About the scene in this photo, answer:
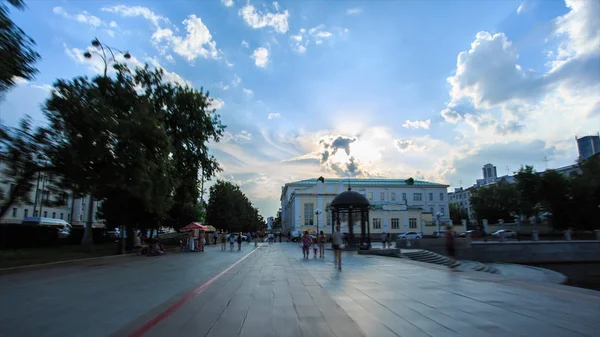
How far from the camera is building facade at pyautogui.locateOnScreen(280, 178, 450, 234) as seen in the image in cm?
7056

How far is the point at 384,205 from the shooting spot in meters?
71.8

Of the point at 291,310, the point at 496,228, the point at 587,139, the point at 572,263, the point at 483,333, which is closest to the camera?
the point at 483,333

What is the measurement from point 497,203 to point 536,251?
51.7 meters

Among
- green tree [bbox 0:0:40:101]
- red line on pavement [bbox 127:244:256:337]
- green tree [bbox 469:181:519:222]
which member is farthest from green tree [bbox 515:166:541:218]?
green tree [bbox 0:0:40:101]

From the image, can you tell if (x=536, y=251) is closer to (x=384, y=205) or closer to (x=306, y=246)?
(x=306, y=246)

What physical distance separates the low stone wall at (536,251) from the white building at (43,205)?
85.1 ft

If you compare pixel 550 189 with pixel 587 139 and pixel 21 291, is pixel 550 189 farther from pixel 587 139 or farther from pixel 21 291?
pixel 587 139

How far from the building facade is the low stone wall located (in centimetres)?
3290

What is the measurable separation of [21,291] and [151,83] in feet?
62.4

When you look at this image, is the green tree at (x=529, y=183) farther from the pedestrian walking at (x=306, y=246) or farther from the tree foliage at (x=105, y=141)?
the tree foliage at (x=105, y=141)

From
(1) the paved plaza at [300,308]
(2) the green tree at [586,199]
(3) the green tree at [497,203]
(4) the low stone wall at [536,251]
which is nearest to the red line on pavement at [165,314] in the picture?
(1) the paved plaza at [300,308]

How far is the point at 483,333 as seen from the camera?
535cm

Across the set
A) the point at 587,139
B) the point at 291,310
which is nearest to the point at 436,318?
the point at 291,310

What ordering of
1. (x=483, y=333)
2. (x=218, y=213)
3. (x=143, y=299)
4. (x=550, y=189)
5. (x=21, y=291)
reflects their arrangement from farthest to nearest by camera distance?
(x=218, y=213)
(x=550, y=189)
(x=21, y=291)
(x=143, y=299)
(x=483, y=333)
